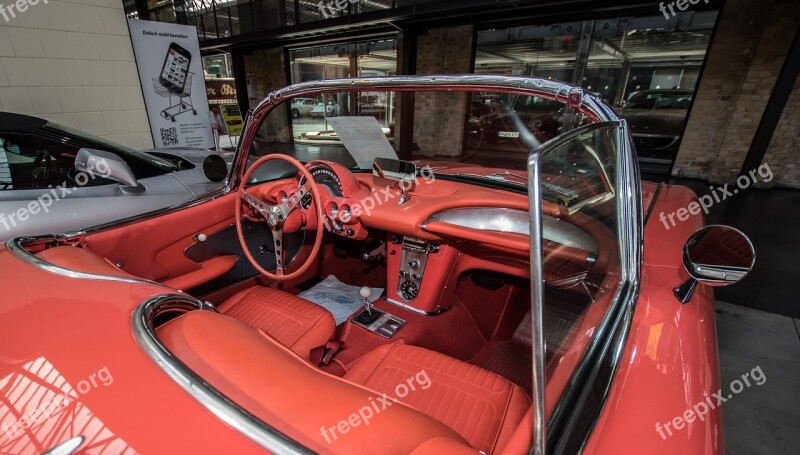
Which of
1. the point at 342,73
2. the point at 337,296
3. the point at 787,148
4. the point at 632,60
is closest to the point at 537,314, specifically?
the point at 337,296

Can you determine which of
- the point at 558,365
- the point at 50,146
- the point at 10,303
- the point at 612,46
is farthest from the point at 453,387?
the point at 612,46

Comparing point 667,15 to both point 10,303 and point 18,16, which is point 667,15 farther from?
point 18,16

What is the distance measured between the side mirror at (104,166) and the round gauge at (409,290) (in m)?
1.72

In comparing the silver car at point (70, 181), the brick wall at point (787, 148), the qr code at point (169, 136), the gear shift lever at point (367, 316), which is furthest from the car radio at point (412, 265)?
the brick wall at point (787, 148)

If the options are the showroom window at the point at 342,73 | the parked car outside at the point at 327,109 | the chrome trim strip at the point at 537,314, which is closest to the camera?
the chrome trim strip at the point at 537,314

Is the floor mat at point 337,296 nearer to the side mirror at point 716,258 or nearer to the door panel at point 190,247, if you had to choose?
the door panel at point 190,247

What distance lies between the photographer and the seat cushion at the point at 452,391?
1.09 m

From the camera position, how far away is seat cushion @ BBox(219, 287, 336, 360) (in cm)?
162

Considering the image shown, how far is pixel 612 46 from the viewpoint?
7.12 metres

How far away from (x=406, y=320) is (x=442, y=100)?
24.5 ft

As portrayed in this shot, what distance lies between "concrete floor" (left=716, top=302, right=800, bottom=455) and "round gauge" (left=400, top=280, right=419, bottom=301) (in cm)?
174

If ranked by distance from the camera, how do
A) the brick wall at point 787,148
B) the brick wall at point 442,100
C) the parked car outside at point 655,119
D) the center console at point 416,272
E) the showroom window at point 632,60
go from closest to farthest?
the center console at point 416,272 → the brick wall at point 787,148 → the showroom window at point 632,60 → the parked car outside at point 655,119 → the brick wall at point 442,100

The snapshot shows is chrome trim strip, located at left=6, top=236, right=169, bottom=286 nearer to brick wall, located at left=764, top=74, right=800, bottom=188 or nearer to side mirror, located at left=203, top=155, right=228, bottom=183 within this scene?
side mirror, located at left=203, top=155, right=228, bottom=183

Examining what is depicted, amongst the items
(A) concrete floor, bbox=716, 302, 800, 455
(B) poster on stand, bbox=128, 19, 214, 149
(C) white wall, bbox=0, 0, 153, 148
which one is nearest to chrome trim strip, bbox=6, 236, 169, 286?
(A) concrete floor, bbox=716, 302, 800, 455
